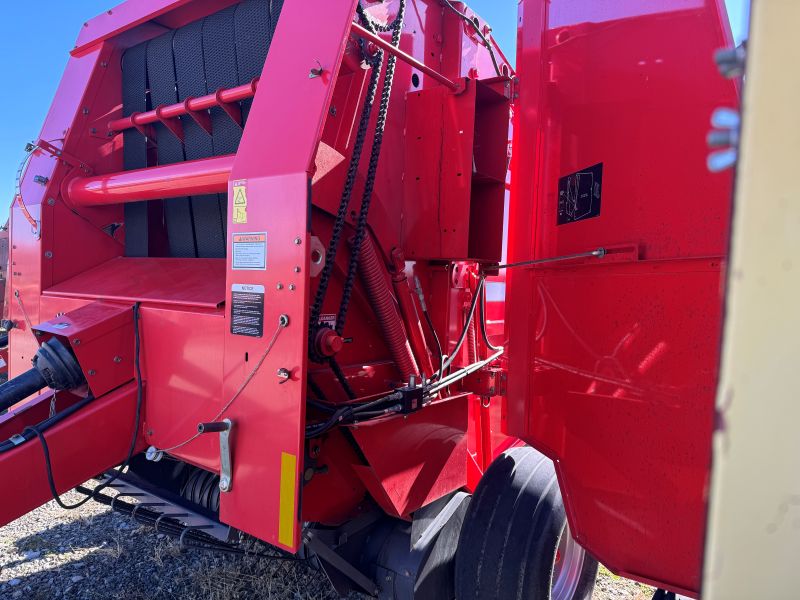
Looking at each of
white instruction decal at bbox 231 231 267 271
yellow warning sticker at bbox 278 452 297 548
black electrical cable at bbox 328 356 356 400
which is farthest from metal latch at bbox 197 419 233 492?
white instruction decal at bbox 231 231 267 271

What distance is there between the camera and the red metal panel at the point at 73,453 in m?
1.85

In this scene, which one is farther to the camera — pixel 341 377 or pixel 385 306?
pixel 385 306

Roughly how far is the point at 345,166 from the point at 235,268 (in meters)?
0.52

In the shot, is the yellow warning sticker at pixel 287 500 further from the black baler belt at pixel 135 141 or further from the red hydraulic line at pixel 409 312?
the black baler belt at pixel 135 141

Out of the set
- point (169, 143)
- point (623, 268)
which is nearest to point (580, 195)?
point (623, 268)

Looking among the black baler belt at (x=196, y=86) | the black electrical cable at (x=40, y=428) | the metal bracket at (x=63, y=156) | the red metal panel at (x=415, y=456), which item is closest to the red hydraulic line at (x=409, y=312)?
the red metal panel at (x=415, y=456)

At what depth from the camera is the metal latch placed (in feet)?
5.96

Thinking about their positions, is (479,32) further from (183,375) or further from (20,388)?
(20,388)

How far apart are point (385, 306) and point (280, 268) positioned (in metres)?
0.51

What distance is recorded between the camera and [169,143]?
279cm

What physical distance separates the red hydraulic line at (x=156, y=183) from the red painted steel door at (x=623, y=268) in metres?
1.14

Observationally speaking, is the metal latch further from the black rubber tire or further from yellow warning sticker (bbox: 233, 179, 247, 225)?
the black rubber tire

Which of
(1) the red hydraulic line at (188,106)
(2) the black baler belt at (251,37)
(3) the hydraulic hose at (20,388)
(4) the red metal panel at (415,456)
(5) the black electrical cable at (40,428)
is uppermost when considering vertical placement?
(2) the black baler belt at (251,37)

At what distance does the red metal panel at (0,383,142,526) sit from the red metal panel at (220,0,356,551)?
0.54 metres
